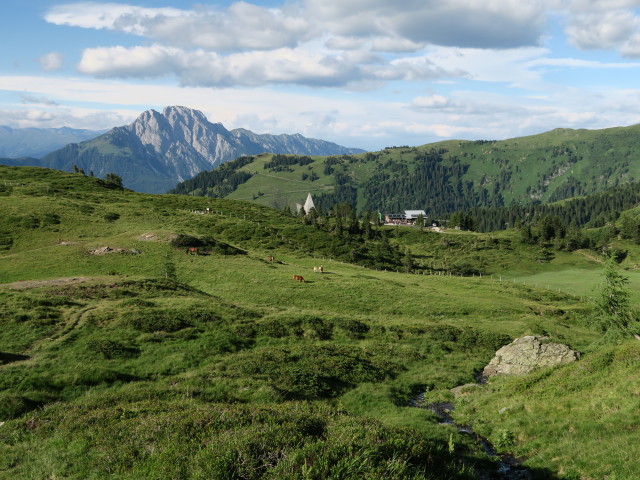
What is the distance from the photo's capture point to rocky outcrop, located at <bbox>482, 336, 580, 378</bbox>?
2552 cm

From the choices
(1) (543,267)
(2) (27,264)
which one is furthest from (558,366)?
(1) (543,267)

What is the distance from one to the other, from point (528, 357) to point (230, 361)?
780 inches

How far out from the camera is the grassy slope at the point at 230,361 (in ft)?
34.7

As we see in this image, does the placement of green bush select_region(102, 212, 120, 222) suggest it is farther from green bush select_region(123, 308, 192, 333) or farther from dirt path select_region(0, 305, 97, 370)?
green bush select_region(123, 308, 192, 333)

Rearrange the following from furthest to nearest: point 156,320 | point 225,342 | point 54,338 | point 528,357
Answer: point 156,320 < point 225,342 < point 528,357 < point 54,338

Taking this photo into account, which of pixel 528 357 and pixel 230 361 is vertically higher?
Answer: pixel 230 361

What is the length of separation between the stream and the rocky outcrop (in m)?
7.76

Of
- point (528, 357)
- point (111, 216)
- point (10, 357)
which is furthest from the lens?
point (111, 216)

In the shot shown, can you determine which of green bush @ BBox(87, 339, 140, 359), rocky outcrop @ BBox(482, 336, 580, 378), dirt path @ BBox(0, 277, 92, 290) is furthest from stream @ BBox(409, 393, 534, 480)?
dirt path @ BBox(0, 277, 92, 290)

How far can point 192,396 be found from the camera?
59.9ft

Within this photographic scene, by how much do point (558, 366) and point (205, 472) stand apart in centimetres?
2046

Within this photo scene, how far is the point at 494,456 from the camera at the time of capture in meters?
15.0

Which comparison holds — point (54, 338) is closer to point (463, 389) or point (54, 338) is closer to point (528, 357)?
point (463, 389)

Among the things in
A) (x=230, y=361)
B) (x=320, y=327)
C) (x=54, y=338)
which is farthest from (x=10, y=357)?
(x=320, y=327)
